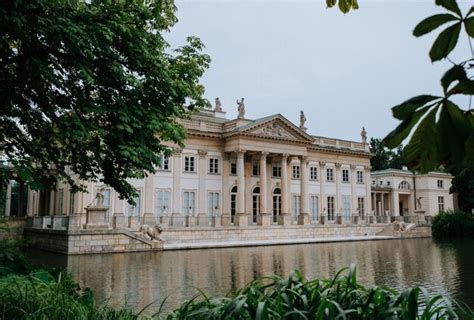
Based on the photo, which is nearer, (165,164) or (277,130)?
(165,164)

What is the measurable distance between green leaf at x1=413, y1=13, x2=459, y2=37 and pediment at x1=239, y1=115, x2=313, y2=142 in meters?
35.5

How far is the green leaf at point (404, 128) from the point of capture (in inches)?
55.5

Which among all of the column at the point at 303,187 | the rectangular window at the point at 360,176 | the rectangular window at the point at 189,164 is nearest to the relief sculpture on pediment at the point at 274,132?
the column at the point at 303,187

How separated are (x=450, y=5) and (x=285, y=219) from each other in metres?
38.0

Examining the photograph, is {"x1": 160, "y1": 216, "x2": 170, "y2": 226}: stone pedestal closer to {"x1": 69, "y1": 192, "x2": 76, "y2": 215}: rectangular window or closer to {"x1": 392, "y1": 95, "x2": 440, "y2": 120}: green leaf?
{"x1": 69, "y1": 192, "x2": 76, "y2": 215}: rectangular window

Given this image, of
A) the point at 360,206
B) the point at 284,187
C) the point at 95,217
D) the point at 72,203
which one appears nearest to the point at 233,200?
the point at 284,187

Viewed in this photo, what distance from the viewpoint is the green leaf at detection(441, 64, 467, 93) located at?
4.54 ft

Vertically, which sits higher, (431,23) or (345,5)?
(345,5)

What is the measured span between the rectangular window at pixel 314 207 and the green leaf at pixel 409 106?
145 ft

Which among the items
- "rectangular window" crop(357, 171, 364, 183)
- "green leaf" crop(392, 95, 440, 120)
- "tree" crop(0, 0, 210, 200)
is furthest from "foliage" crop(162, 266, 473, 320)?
"rectangular window" crop(357, 171, 364, 183)

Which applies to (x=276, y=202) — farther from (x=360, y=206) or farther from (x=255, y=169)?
(x=360, y=206)

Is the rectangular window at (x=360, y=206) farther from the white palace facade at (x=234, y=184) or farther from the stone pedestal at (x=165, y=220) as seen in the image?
the stone pedestal at (x=165, y=220)

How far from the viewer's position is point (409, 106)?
1.41 m

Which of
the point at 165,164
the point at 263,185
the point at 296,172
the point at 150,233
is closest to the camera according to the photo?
the point at 150,233
